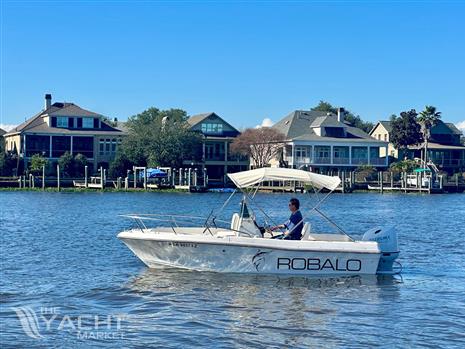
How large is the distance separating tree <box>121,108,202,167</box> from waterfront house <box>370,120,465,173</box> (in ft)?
94.8

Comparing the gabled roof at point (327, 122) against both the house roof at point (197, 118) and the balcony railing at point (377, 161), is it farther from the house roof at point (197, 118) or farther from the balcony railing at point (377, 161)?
the house roof at point (197, 118)

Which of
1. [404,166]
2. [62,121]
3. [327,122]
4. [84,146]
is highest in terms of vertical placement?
[327,122]

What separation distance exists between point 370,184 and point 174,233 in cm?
7053

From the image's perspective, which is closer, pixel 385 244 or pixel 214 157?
pixel 385 244

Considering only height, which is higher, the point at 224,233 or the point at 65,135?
A: the point at 65,135

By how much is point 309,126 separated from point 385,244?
76.3 metres

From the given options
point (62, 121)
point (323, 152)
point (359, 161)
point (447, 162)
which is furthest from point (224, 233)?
point (447, 162)

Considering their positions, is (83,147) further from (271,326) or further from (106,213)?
(271,326)

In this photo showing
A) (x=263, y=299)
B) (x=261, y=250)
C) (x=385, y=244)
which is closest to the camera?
(x=263, y=299)

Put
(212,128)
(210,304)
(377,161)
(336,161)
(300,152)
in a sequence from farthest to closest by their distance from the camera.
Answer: (212,128), (377,161), (336,161), (300,152), (210,304)

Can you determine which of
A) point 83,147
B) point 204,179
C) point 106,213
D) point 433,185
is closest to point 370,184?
point 433,185

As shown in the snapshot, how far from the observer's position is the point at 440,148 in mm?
103812

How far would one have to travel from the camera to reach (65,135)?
89625 mm

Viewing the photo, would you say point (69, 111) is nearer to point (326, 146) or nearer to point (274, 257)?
point (326, 146)
